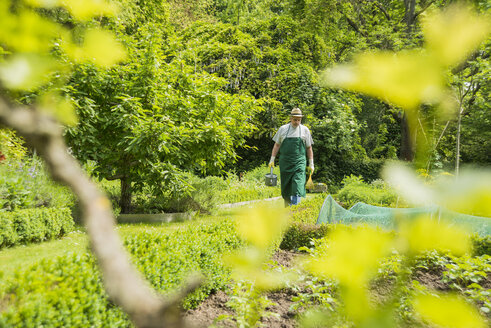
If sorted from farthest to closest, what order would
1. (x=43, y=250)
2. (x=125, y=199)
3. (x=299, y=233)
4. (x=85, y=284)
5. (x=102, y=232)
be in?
(x=125, y=199), (x=299, y=233), (x=43, y=250), (x=85, y=284), (x=102, y=232)

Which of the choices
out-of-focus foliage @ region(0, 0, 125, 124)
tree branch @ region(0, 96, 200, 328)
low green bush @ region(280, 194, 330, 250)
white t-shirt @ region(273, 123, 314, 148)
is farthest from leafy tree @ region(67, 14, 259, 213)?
tree branch @ region(0, 96, 200, 328)

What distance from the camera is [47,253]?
4.00 meters

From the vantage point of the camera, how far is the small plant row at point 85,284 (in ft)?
5.38

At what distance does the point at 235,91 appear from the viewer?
570 inches

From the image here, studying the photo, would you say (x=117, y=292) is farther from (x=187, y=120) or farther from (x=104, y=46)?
(x=187, y=120)

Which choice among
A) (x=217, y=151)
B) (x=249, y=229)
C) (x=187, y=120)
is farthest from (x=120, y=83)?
(x=249, y=229)

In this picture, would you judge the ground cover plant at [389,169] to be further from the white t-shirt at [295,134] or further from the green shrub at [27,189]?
the white t-shirt at [295,134]

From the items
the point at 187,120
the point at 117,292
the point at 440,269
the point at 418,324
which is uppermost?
the point at 187,120

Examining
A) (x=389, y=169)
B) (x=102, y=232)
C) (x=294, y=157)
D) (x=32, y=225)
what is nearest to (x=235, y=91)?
(x=294, y=157)

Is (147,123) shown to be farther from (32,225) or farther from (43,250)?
(43,250)

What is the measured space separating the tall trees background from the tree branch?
522 centimetres

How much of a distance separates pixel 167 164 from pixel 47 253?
2435 millimetres

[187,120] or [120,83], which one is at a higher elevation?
[120,83]

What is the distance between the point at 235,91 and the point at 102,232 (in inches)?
574
